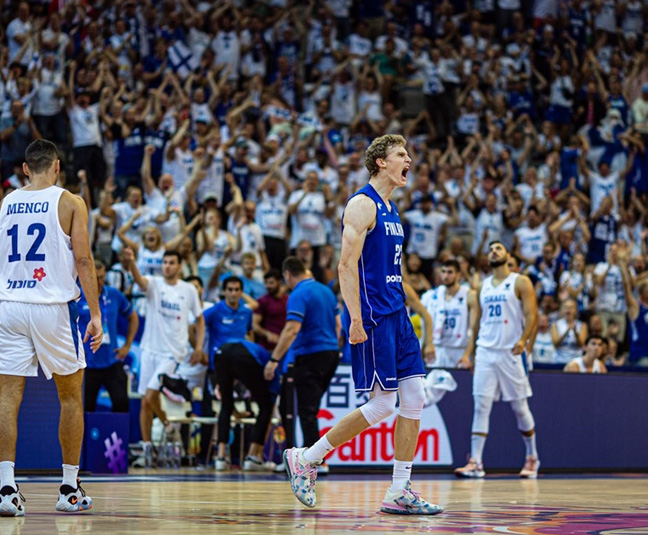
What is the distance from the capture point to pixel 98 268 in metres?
14.1

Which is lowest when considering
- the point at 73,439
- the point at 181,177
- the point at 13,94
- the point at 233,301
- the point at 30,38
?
the point at 73,439

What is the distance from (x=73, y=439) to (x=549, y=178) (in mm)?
17597

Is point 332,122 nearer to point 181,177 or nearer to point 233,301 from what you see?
point 181,177

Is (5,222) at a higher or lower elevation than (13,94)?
lower

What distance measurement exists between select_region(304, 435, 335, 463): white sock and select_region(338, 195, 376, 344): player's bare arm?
828mm

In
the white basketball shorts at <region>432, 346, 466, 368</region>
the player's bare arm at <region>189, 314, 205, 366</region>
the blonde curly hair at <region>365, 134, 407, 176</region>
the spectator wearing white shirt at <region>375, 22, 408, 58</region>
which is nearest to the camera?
the blonde curly hair at <region>365, 134, 407, 176</region>

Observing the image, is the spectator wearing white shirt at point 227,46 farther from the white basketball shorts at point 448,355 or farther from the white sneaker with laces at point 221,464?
the white sneaker with laces at point 221,464

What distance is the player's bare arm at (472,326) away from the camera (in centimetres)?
1548

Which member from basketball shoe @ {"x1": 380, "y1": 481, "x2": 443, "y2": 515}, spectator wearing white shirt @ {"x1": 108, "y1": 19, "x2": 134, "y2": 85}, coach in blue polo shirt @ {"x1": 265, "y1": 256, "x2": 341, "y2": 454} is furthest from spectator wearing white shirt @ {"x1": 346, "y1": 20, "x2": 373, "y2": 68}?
basketball shoe @ {"x1": 380, "y1": 481, "x2": 443, "y2": 515}

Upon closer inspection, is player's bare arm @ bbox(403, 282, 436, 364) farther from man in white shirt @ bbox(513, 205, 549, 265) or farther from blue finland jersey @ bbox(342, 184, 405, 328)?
man in white shirt @ bbox(513, 205, 549, 265)

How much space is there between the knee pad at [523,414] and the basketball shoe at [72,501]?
7.87m

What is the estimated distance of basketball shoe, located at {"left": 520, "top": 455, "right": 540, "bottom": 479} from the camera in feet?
47.7

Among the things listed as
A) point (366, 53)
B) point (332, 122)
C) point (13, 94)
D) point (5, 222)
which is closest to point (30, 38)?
point (13, 94)

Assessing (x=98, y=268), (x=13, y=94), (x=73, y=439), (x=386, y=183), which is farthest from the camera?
(x=13, y=94)
